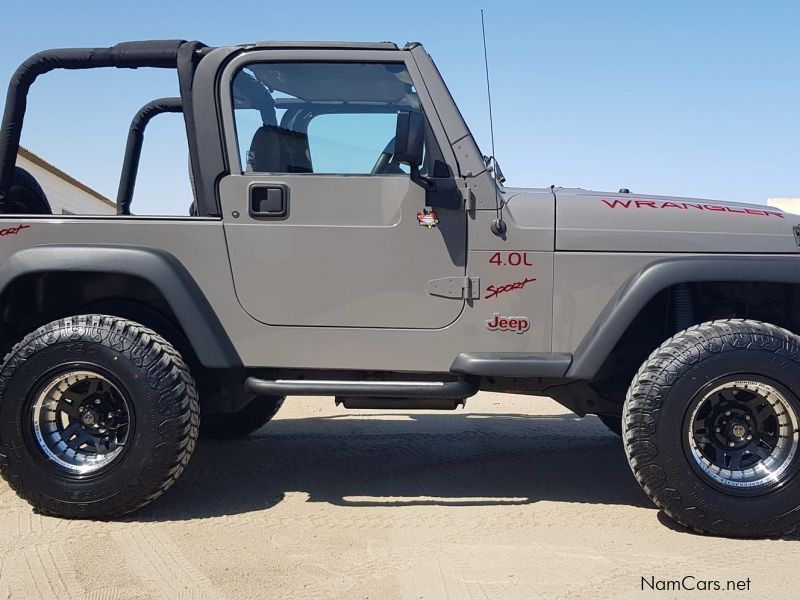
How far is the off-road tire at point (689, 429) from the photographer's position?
325 cm

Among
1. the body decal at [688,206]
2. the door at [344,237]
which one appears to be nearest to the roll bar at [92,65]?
the door at [344,237]

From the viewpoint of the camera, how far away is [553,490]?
13.1ft

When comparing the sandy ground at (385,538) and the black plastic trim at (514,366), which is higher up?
the black plastic trim at (514,366)

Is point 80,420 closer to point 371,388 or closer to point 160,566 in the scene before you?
point 160,566

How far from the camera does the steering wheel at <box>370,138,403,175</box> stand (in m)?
3.58

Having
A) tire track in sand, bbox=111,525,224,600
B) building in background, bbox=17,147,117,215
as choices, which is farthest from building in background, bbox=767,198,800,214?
tire track in sand, bbox=111,525,224,600

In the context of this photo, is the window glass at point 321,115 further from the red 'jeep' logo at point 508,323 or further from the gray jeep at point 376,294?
the red 'jeep' logo at point 508,323

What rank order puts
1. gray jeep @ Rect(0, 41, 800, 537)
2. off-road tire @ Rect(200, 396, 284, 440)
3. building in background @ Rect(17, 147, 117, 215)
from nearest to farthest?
gray jeep @ Rect(0, 41, 800, 537) → off-road tire @ Rect(200, 396, 284, 440) → building in background @ Rect(17, 147, 117, 215)

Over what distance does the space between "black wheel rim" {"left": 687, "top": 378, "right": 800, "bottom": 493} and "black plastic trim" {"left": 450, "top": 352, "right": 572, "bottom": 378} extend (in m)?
0.62

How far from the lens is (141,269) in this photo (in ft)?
11.2

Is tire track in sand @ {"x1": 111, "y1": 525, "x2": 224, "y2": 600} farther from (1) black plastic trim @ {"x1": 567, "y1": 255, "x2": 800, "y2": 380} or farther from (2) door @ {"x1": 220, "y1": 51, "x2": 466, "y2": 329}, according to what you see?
(1) black plastic trim @ {"x1": 567, "y1": 255, "x2": 800, "y2": 380}

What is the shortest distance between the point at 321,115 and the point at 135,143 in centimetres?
191

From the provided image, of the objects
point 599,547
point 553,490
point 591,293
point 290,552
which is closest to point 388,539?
point 290,552

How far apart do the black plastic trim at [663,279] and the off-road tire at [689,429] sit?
236 millimetres
